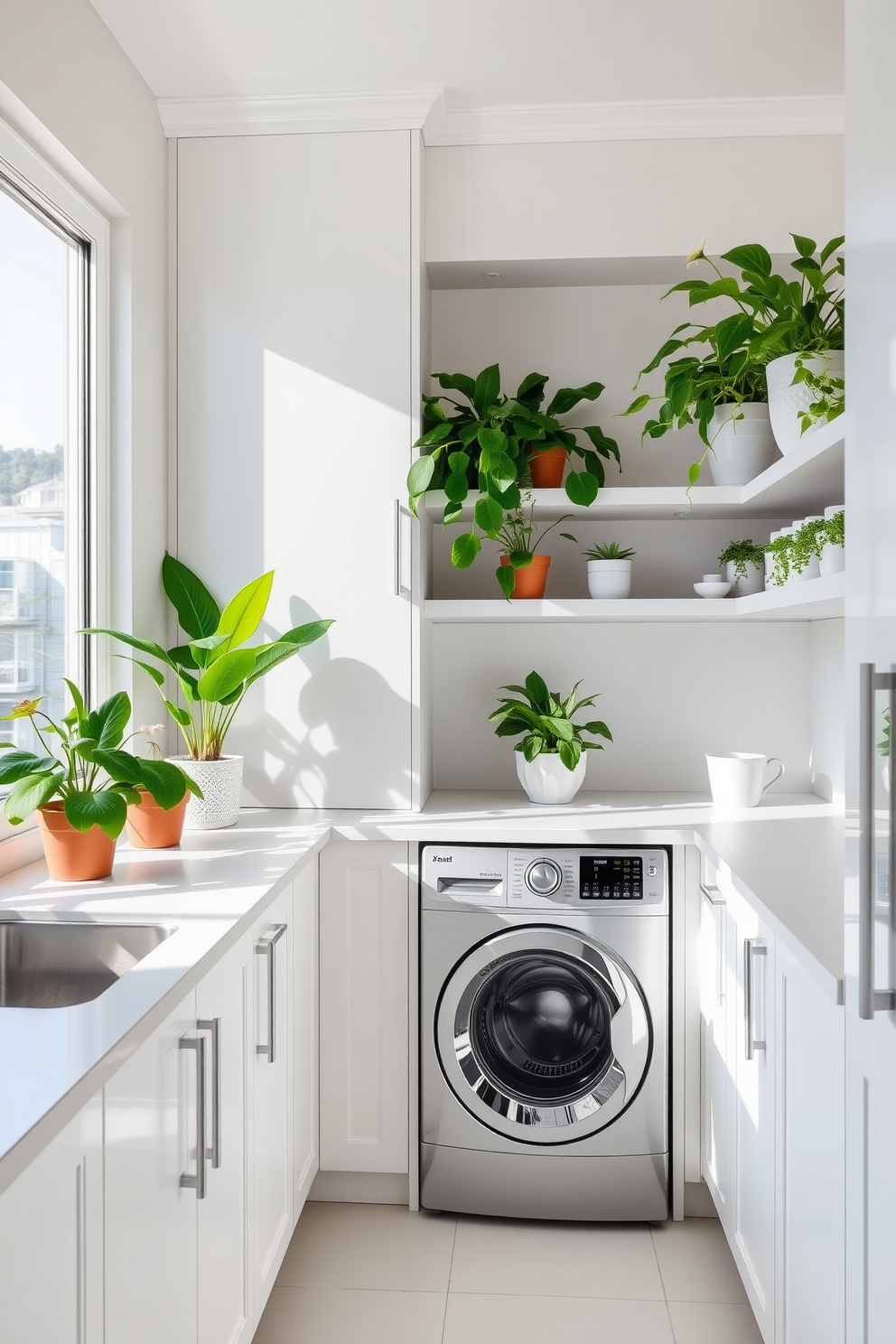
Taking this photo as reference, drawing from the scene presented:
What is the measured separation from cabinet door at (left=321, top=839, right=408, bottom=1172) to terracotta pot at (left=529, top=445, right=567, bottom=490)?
105 centimetres

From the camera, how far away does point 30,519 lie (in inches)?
78.9

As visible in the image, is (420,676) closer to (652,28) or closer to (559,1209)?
(559,1209)

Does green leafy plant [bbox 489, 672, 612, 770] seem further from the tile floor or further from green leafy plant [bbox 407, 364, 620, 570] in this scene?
the tile floor

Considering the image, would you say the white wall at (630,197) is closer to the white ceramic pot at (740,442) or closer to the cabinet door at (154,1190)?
the white ceramic pot at (740,442)

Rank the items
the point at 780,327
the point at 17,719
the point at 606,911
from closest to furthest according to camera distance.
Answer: the point at 780,327 < the point at 17,719 < the point at 606,911

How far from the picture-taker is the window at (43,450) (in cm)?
192

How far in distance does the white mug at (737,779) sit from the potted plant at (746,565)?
1.50 feet

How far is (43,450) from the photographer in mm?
2064

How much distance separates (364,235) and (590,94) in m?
0.67

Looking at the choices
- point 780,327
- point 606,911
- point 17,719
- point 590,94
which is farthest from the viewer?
point 590,94

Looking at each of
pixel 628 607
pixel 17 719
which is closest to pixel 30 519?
pixel 17 719

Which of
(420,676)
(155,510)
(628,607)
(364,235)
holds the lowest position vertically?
(420,676)

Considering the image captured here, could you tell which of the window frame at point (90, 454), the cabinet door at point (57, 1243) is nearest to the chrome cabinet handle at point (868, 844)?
the cabinet door at point (57, 1243)

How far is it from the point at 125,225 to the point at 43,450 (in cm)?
65
